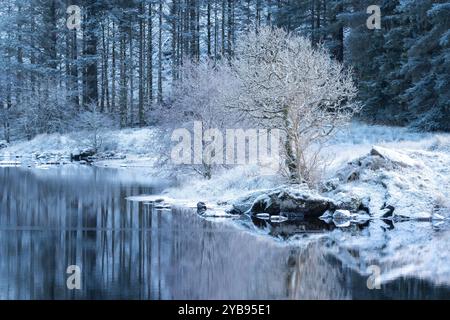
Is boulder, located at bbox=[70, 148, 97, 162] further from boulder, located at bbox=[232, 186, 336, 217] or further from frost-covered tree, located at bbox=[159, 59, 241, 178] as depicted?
boulder, located at bbox=[232, 186, 336, 217]

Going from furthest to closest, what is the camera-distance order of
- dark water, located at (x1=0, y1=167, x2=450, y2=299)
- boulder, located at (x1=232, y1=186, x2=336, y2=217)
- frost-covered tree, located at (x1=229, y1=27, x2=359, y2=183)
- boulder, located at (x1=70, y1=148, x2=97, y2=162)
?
boulder, located at (x1=70, y1=148, x2=97, y2=162), frost-covered tree, located at (x1=229, y1=27, x2=359, y2=183), boulder, located at (x1=232, y1=186, x2=336, y2=217), dark water, located at (x1=0, y1=167, x2=450, y2=299)

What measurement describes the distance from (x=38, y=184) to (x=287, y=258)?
16842mm

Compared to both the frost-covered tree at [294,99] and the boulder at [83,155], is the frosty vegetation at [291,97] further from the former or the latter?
the boulder at [83,155]

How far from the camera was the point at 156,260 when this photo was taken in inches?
518

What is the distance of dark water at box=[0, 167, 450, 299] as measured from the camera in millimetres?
10773

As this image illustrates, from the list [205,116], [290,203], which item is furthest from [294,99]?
[205,116]

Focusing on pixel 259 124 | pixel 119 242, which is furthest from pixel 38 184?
pixel 119 242

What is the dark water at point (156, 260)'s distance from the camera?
10773mm

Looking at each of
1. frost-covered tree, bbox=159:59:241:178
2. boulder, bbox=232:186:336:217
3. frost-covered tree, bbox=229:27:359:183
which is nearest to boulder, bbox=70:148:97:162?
frost-covered tree, bbox=159:59:241:178

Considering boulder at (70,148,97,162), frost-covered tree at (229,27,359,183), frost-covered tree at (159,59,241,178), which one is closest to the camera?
frost-covered tree at (229,27,359,183)

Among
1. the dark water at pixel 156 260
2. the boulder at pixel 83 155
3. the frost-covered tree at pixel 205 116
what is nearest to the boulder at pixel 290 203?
the dark water at pixel 156 260

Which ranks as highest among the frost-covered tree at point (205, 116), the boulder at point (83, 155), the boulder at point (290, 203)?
the frost-covered tree at point (205, 116)

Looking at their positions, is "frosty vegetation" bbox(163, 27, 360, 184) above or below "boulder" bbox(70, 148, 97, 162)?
above

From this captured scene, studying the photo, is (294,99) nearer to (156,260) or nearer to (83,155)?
(156,260)
